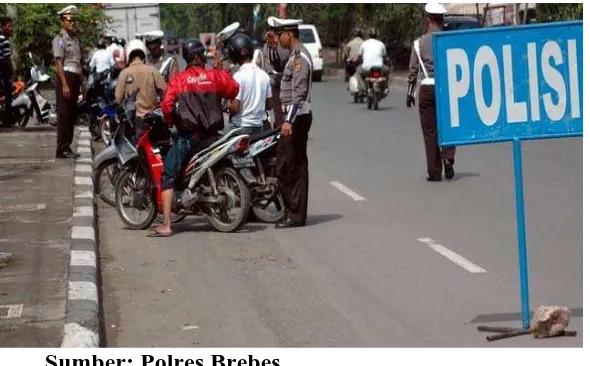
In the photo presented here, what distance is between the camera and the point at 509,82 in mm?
7219

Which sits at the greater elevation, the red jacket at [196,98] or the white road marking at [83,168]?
the red jacket at [196,98]

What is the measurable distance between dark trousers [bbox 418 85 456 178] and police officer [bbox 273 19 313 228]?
325 centimetres

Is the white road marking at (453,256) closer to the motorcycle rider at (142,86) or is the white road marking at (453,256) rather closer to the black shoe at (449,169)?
the black shoe at (449,169)

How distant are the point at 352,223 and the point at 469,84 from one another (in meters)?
4.87

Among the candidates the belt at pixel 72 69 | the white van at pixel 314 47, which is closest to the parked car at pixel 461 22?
the white van at pixel 314 47

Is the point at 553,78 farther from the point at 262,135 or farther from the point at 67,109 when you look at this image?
the point at 67,109

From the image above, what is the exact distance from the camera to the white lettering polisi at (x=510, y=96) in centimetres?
721

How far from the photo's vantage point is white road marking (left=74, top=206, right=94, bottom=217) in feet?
39.5

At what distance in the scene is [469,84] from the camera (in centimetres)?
723

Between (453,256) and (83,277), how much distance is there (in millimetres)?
2765

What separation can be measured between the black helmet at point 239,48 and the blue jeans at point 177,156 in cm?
91

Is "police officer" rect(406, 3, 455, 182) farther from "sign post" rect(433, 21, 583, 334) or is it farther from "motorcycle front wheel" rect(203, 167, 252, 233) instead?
"sign post" rect(433, 21, 583, 334)

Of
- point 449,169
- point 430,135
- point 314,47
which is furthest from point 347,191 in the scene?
point 314,47

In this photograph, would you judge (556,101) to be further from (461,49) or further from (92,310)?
(92,310)
